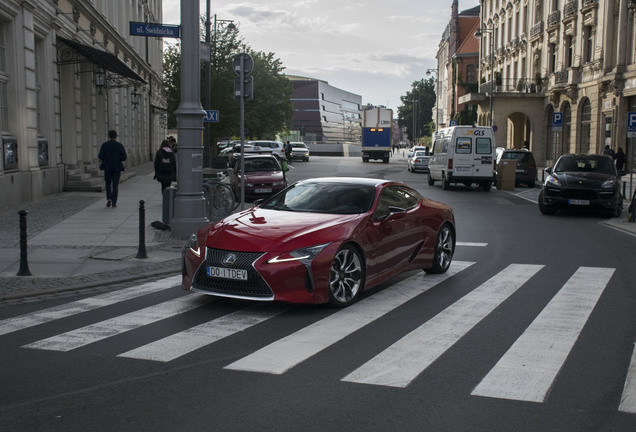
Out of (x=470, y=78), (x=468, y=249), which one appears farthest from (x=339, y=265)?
(x=470, y=78)

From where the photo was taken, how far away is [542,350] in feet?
19.4

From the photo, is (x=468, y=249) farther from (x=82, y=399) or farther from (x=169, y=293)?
(x=82, y=399)

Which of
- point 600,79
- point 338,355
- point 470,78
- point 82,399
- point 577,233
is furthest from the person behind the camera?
point 470,78

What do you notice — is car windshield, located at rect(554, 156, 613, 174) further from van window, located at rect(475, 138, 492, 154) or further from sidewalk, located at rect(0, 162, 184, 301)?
sidewalk, located at rect(0, 162, 184, 301)

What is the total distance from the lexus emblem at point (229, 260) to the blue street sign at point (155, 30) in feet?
23.6

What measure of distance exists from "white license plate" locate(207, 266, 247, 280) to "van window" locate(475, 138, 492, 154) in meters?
21.0

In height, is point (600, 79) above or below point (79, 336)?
above

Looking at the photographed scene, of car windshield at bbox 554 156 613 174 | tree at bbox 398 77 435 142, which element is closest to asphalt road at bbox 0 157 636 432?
car windshield at bbox 554 156 613 174

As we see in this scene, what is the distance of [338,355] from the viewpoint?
574 centimetres

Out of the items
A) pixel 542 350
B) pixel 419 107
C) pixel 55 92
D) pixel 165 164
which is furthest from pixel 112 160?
pixel 419 107

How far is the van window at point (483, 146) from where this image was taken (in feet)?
88.2

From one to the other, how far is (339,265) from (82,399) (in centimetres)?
333

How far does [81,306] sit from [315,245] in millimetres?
2614

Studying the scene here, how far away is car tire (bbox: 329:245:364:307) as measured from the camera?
734 cm
